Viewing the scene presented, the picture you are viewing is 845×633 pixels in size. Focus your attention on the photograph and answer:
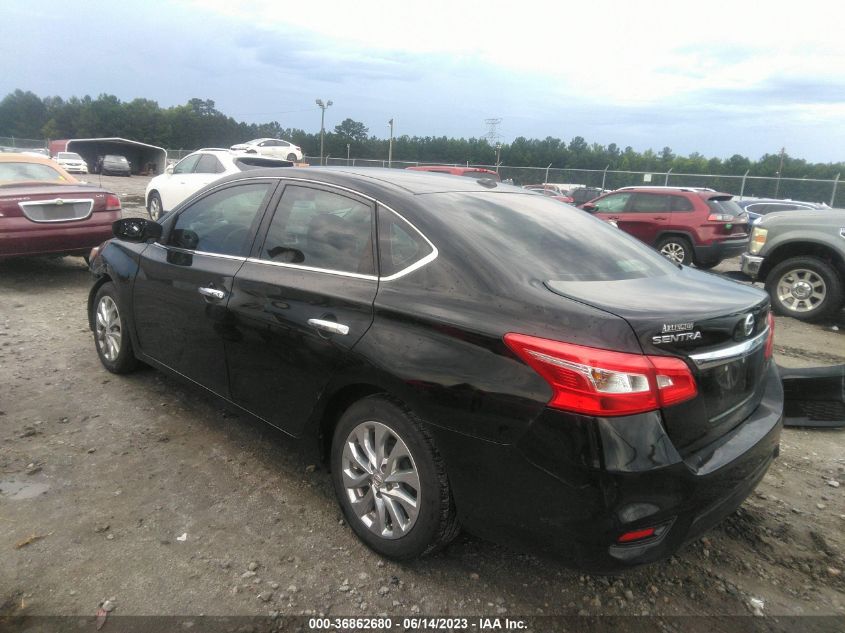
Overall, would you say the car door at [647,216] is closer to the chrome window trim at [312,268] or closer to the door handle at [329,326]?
the chrome window trim at [312,268]

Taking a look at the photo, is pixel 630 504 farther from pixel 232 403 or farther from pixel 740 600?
pixel 232 403

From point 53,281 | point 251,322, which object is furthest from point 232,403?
point 53,281

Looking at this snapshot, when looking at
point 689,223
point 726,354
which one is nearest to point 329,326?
point 726,354

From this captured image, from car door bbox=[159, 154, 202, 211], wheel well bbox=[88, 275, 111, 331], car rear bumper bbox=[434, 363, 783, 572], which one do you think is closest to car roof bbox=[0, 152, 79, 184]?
wheel well bbox=[88, 275, 111, 331]

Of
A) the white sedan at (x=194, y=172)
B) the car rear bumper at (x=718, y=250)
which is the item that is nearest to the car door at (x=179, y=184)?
the white sedan at (x=194, y=172)

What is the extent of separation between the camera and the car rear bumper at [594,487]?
195 centimetres

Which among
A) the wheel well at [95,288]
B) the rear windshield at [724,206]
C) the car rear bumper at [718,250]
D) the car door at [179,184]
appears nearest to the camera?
the wheel well at [95,288]

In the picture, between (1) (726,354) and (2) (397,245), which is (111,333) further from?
(1) (726,354)

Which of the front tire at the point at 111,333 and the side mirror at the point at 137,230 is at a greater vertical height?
the side mirror at the point at 137,230

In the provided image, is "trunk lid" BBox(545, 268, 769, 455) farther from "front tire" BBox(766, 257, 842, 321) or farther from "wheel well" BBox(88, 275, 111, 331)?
"front tire" BBox(766, 257, 842, 321)

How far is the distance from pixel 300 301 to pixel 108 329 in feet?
7.99

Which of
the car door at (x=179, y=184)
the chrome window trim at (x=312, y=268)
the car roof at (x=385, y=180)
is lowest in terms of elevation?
the car door at (x=179, y=184)

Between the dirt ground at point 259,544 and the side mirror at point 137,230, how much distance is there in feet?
3.73

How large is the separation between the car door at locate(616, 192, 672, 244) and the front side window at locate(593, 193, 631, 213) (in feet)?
0.45
